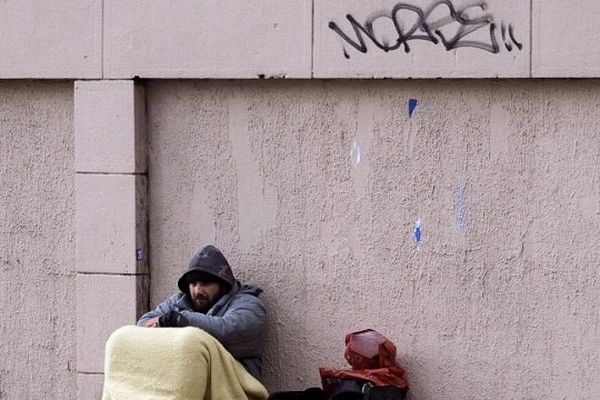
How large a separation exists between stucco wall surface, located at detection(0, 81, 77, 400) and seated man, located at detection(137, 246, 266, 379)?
33.4 inches

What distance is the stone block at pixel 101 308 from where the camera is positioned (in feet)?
24.8

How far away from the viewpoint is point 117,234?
24.9 feet

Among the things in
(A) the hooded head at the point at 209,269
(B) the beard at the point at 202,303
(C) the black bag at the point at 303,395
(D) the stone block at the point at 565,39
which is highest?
(D) the stone block at the point at 565,39

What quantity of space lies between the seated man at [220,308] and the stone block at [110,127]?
0.74 m

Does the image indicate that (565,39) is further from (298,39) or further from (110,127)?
(110,127)

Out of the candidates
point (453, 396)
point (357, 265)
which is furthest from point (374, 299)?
point (453, 396)

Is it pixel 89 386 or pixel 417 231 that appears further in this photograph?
pixel 89 386

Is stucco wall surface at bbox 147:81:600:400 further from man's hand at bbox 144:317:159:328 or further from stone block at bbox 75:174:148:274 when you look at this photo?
man's hand at bbox 144:317:159:328

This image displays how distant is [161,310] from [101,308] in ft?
1.73

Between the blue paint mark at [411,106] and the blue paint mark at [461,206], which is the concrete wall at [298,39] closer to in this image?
the blue paint mark at [411,106]

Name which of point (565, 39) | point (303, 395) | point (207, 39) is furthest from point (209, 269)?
point (565, 39)

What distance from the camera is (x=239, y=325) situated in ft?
23.0

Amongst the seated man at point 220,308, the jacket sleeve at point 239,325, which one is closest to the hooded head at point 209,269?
the seated man at point 220,308

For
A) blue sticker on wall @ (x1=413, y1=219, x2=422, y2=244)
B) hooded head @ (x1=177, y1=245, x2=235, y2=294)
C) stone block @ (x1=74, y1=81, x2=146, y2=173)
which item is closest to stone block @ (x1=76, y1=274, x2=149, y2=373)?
hooded head @ (x1=177, y1=245, x2=235, y2=294)
